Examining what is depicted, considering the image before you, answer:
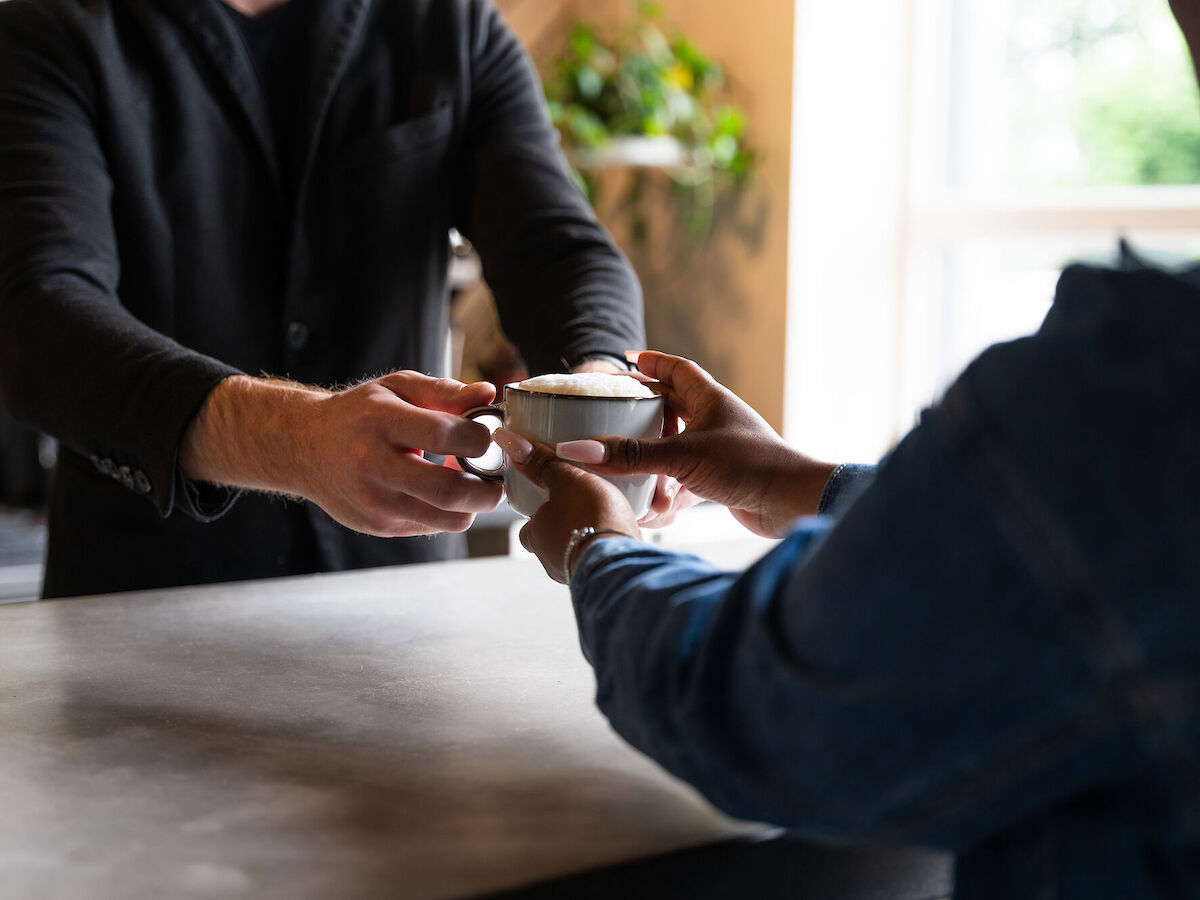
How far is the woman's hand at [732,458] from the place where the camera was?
0.90 meters

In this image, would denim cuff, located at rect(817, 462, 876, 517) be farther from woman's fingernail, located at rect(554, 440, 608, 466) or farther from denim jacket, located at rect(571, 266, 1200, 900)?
denim jacket, located at rect(571, 266, 1200, 900)

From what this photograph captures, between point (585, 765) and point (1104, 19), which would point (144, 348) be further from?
point (1104, 19)

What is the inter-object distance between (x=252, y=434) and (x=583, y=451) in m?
0.32

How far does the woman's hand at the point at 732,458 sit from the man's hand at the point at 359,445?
150 millimetres

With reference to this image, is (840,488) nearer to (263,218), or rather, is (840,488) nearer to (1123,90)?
(263,218)

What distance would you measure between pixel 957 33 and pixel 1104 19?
390 millimetres

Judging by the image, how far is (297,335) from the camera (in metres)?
1.38

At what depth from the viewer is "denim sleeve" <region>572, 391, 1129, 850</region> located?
1.50 feet

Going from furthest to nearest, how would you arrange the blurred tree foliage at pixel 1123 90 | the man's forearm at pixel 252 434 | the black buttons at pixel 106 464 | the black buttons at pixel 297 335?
1. the blurred tree foliage at pixel 1123 90
2. the black buttons at pixel 297 335
3. the black buttons at pixel 106 464
4. the man's forearm at pixel 252 434

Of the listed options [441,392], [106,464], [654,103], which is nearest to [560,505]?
[441,392]

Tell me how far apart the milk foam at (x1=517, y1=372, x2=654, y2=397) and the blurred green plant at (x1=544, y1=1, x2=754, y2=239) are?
193cm

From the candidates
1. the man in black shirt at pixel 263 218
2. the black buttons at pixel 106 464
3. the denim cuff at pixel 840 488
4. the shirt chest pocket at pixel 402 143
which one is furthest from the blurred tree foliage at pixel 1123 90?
the black buttons at pixel 106 464

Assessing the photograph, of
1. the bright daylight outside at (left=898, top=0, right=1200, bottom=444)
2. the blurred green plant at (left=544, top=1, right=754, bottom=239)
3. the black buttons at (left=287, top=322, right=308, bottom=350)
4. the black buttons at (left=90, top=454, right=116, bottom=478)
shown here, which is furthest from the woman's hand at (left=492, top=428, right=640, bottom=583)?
the blurred green plant at (left=544, top=1, right=754, bottom=239)

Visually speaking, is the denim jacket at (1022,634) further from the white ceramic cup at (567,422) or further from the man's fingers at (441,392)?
the man's fingers at (441,392)
